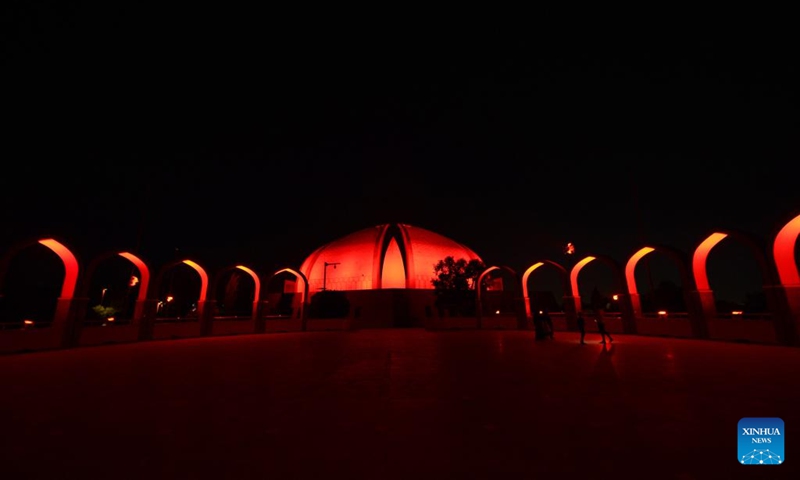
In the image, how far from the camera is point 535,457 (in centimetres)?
330

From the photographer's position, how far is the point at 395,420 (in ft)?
14.5

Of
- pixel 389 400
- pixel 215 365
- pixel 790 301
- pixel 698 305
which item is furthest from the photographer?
pixel 698 305

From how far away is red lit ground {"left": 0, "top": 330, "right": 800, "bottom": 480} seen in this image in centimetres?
315

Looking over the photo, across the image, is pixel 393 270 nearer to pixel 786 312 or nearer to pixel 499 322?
pixel 499 322

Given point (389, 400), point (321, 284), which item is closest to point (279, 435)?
point (389, 400)

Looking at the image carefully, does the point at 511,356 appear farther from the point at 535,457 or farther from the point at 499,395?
the point at 535,457

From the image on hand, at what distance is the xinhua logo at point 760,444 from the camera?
10.7 feet

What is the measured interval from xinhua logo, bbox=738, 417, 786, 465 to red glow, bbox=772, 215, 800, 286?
1250 centimetres

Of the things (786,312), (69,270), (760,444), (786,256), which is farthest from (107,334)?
(786,256)

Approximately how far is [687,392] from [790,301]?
10781mm

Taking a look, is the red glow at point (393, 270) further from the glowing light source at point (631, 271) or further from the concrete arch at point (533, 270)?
the glowing light source at point (631, 271)

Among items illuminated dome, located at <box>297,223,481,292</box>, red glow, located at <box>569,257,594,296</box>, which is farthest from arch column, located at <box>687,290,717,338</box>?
illuminated dome, located at <box>297,223,481,292</box>

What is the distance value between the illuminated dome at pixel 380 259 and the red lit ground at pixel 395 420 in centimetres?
3395

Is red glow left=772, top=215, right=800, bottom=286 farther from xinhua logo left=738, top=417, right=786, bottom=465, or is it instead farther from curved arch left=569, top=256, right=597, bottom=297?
xinhua logo left=738, top=417, right=786, bottom=465
